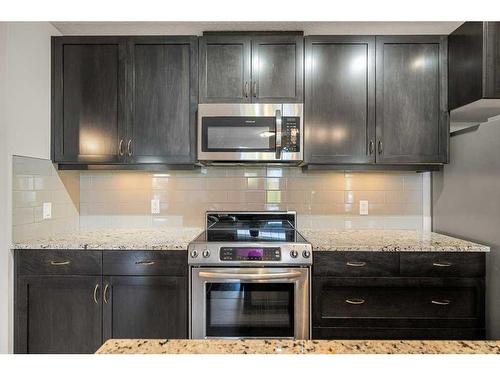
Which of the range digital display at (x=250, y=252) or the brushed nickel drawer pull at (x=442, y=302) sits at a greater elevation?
the range digital display at (x=250, y=252)

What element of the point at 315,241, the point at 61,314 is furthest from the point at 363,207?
the point at 61,314

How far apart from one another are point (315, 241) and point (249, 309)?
0.58 m

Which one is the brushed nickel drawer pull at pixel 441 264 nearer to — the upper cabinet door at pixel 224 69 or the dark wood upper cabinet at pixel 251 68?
the dark wood upper cabinet at pixel 251 68

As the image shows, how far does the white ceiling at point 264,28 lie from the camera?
2240mm

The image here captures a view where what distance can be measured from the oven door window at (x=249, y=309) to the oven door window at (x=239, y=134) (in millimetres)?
863

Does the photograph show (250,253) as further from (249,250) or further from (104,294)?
(104,294)

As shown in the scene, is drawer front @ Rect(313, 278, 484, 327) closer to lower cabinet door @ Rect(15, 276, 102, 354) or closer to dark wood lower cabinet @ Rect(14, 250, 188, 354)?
dark wood lower cabinet @ Rect(14, 250, 188, 354)

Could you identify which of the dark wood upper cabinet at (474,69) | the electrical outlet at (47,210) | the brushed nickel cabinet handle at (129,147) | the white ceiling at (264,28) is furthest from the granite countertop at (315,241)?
the white ceiling at (264,28)

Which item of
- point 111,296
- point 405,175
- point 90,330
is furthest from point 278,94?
point 90,330

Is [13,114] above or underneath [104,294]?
above

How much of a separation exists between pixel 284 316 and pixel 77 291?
1.21 metres

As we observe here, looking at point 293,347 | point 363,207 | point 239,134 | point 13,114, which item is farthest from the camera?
point 363,207

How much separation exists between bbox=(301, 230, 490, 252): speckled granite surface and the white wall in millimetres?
1755

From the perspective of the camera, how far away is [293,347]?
0.60 metres
